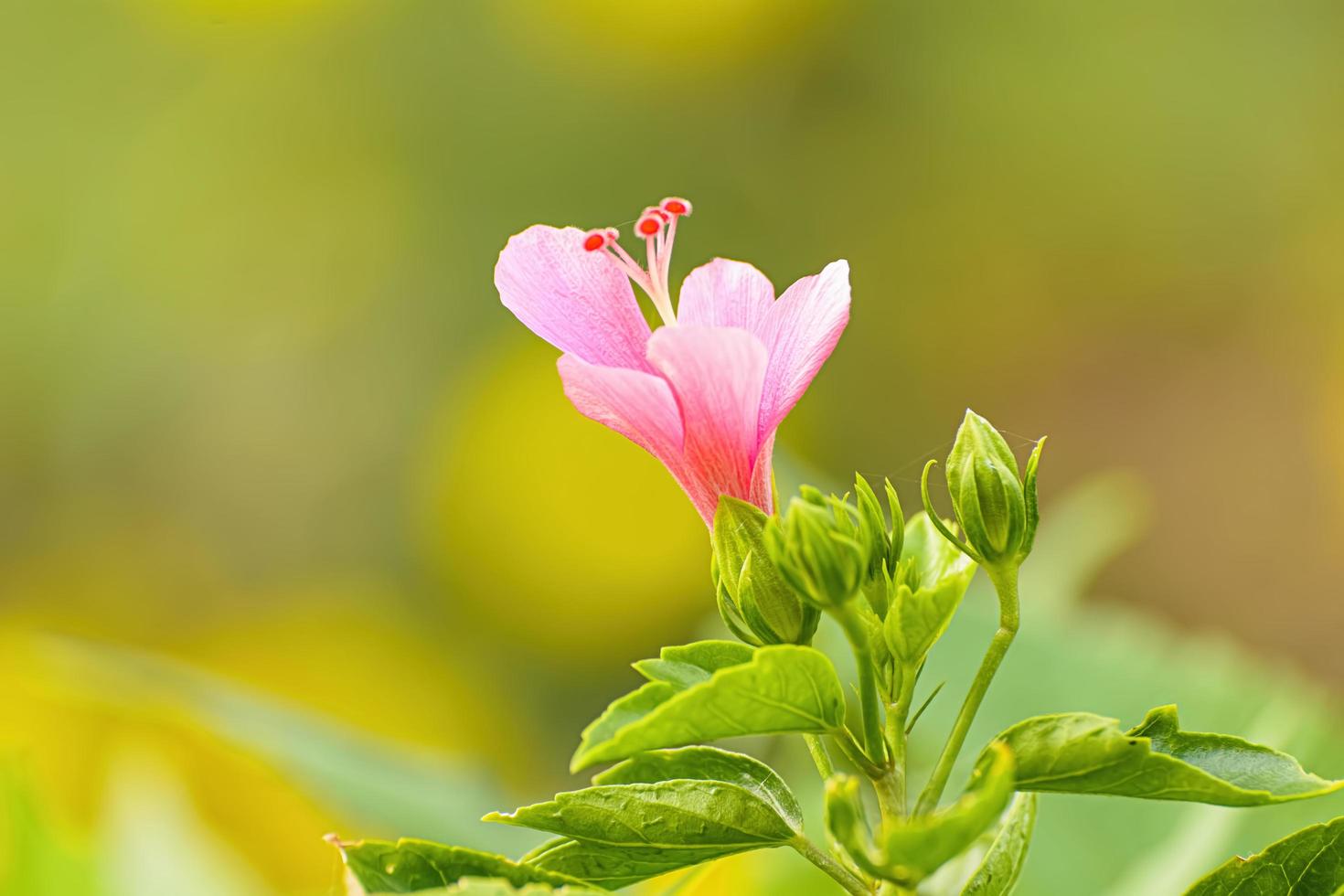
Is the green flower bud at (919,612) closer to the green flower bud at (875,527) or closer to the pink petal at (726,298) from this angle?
the green flower bud at (875,527)

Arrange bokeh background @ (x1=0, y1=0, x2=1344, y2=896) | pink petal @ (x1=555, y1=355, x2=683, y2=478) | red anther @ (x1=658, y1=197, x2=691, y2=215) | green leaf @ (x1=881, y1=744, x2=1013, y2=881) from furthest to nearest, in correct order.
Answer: bokeh background @ (x1=0, y1=0, x2=1344, y2=896), red anther @ (x1=658, y1=197, x2=691, y2=215), pink petal @ (x1=555, y1=355, x2=683, y2=478), green leaf @ (x1=881, y1=744, x2=1013, y2=881)

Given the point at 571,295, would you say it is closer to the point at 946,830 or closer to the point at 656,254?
the point at 656,254

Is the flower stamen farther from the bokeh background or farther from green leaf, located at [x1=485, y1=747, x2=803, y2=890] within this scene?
the bokeh background

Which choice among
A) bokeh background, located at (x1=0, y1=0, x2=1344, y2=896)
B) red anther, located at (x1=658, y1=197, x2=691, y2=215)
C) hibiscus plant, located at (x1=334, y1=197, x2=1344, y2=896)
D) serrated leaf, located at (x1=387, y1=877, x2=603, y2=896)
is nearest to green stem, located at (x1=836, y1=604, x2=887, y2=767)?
hibiscus plant, located at (x1=334, y1=197, x2=1344, y2=896)

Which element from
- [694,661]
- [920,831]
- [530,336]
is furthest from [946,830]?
[530,336]

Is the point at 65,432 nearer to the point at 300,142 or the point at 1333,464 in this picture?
the point at 300,142

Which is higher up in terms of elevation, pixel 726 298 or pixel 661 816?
pixel 726 298

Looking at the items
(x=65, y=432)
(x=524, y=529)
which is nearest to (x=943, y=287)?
(x=524, y=529)
